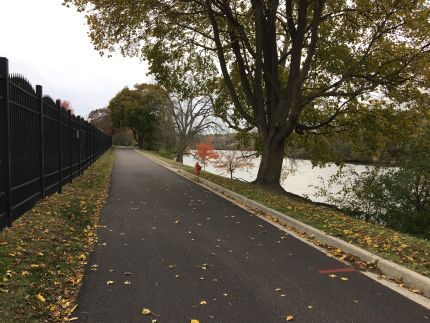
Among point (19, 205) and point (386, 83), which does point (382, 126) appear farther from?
point (19, 205)

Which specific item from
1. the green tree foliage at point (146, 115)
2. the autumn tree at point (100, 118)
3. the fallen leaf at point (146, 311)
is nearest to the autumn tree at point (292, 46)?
the fallen leaf at point (146, 311)

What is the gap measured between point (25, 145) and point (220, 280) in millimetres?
4460

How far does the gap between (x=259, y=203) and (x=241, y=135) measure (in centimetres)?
1253

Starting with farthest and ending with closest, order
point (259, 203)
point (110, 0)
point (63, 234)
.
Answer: point (110, 0) → point (259, 203) → point (63, 234)

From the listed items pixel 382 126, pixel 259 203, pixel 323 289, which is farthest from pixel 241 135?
pixel 323 289

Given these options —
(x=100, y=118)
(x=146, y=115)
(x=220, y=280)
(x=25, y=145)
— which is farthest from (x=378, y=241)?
(x=100, y=118)

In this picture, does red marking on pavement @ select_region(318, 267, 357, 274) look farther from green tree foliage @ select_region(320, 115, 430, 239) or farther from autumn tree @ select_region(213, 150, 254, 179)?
autumn tree @ select_region(213, 150, 254, 179)

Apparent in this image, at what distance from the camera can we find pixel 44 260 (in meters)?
5.34

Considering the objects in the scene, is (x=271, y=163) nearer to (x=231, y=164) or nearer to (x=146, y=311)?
(x=146, y=311)

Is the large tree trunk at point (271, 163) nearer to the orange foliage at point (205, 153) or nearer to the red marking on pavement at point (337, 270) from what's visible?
the red marking on pavement at point (337, 270)

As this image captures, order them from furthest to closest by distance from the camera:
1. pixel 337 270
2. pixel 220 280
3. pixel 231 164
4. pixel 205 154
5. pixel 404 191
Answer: pixel 205 154, pixel 231 164, pixel 404 191, pixel 337 270, pixel 220 280

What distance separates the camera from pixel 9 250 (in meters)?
5.29

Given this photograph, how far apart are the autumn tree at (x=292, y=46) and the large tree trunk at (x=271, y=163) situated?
0.04 m

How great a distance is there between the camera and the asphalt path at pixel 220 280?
13.9 ft
